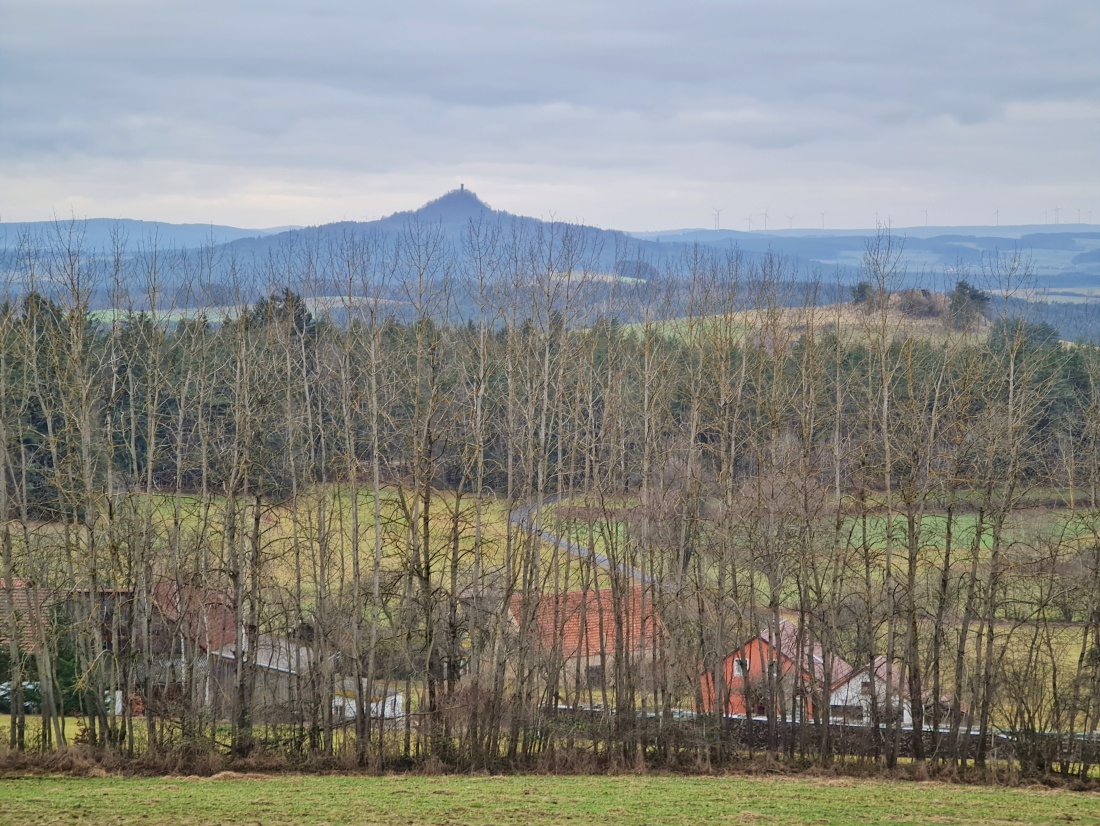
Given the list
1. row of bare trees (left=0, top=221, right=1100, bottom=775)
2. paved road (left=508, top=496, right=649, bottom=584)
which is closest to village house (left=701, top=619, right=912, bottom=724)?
row of bare trees (left=0, top=221, right=1100, bottom=775)

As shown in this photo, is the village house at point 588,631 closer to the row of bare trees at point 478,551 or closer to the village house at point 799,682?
the row of bare trees at point 478,551

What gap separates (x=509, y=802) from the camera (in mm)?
17547

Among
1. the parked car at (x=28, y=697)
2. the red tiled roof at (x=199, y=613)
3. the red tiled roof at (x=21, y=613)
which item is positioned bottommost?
the parked car at (x=28, y=697)

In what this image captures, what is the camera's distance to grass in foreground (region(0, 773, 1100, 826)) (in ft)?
51.6

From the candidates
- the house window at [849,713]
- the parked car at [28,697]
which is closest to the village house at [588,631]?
the house window at [849,713]

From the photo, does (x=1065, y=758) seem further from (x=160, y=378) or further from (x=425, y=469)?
(x=160, y=378)

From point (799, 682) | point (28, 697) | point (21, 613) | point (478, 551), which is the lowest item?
point (28, 697)

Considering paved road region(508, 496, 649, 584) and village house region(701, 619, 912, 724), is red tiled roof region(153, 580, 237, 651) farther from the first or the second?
village house region(701, 619, 912, 724)

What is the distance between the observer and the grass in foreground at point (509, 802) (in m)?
15.7

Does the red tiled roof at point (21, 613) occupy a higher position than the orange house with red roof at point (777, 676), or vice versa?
the red tiled roof at point (21, 613)

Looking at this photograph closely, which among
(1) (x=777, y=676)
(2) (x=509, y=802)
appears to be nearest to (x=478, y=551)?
(2) (x=509, y=802)

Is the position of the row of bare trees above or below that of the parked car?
above

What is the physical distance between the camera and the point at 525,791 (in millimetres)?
19172

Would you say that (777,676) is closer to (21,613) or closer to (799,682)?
(799,682)
